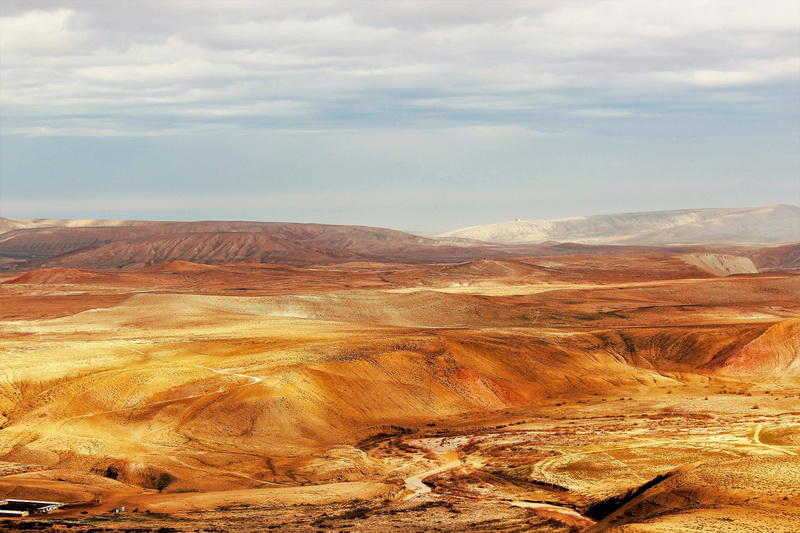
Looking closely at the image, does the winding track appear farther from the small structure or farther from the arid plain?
the small structure

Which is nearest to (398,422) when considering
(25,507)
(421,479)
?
(421,479)

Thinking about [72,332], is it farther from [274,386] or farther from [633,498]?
[633,498]

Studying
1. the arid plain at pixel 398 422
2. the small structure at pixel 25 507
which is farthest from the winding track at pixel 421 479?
the small structure at pixel 25 507

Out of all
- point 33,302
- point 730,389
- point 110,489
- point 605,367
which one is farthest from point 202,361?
point 33,302

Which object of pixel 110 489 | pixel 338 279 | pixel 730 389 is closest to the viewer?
pixel 110 489

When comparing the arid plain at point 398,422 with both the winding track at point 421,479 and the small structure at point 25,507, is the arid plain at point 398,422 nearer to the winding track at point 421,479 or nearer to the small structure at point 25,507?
the winding track at point 421,479

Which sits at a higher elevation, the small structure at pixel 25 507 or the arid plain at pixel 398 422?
the small structure at pixel 25 507
